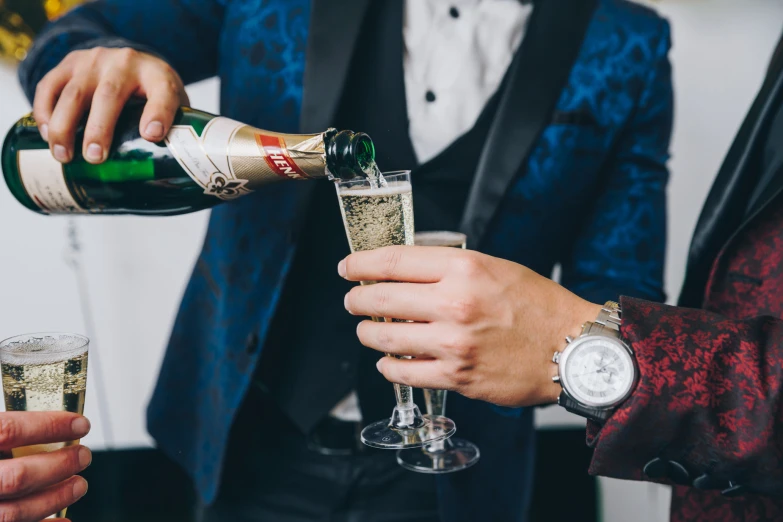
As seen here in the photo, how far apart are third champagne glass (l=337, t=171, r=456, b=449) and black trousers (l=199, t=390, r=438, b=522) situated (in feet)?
1.62

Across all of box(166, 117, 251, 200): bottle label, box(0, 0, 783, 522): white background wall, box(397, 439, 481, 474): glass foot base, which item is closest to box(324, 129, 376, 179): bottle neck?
box(166, 117, 251, 200): bottle label

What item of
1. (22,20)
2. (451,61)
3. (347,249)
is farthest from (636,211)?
(22,20)

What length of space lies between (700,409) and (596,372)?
0.15 metres

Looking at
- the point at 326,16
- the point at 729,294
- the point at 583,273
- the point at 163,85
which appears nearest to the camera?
the point at 163,85

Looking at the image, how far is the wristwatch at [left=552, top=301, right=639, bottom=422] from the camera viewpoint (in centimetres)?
94

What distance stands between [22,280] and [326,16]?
2.28m

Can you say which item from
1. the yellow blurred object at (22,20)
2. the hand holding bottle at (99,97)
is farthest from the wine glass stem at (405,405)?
the yellow blurred object at (22,20)

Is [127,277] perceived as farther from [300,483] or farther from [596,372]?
[596,372]

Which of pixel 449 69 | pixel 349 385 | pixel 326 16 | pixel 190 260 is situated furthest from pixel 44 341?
pixel 190 260

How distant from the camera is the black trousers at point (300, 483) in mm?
1482

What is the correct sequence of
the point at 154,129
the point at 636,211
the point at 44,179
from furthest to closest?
the point at 636,211 → the point at 44,179 → the point at 154,129

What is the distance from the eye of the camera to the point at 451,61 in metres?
1.59

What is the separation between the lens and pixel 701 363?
94 cm

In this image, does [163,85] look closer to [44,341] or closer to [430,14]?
[44,341]
